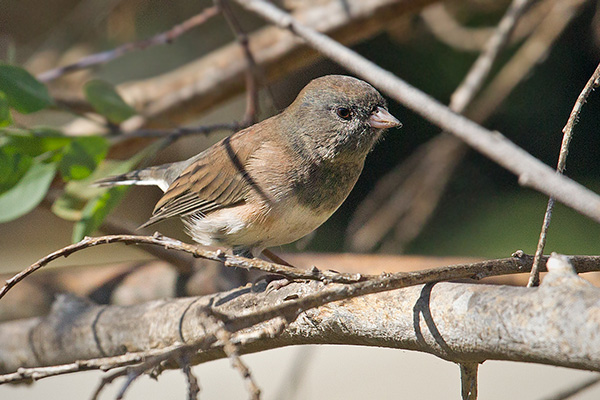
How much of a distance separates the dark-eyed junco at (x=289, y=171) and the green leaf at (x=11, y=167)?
0.28 meters

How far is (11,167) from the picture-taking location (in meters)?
1.95

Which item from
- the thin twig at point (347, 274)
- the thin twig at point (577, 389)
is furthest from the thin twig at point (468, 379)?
the thin twig at point (577, 389)

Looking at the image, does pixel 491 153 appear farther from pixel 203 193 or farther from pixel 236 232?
pixel 203 193

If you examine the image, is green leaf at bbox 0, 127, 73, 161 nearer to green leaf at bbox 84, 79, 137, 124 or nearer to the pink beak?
green leaf at bbox 84, 79, 137, 124

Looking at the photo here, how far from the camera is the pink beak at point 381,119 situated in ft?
6.30

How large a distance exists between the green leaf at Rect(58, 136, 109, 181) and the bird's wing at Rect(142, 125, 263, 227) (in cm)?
27

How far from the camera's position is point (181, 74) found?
10.9ft

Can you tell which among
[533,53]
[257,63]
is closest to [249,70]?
[257,63]

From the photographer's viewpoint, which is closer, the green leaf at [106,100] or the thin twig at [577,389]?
the thin twig at [577,389]

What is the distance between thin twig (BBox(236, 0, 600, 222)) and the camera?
86 centimetres

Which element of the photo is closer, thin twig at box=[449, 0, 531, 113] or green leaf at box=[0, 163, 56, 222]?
green leaf at box=[0, 163, 56, 222]

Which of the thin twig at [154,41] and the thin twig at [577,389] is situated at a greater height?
the thin twig at [154,41]

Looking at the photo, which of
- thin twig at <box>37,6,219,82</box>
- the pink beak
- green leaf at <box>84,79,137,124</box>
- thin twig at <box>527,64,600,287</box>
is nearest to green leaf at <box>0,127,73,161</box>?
green leaf at <box>84,79,137,124</box>

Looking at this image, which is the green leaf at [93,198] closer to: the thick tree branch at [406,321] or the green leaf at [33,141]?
the green leaf at [33,141]
